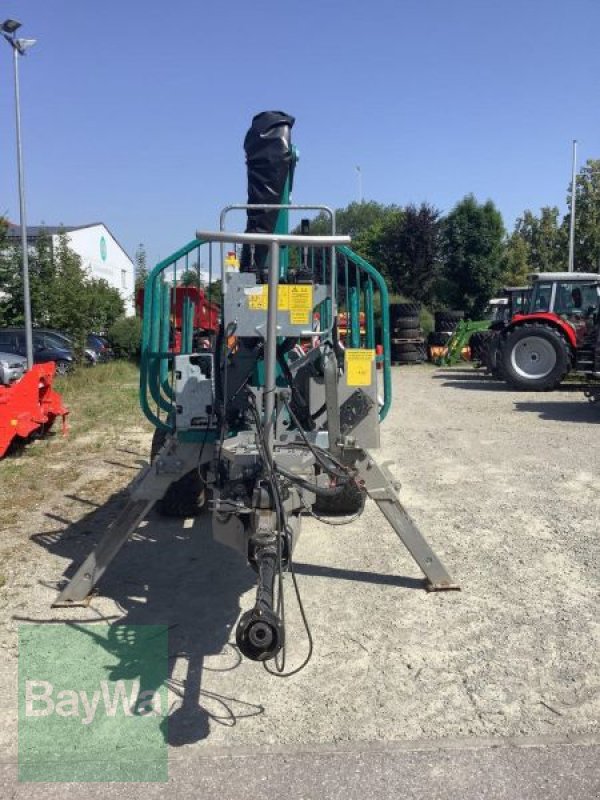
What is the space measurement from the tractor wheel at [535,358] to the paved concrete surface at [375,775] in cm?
1276

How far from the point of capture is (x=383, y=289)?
14.9 feet

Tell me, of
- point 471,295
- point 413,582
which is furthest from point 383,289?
point 471,295

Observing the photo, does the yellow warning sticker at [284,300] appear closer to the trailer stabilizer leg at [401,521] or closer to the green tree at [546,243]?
the trailer stabilizer leg at [401,521]

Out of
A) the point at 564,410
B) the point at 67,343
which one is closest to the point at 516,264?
the point at 67,343

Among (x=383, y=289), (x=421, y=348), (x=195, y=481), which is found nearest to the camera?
(x=383, y=289)

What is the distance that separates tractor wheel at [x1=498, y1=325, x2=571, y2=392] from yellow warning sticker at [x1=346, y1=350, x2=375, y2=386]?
11.8 meters

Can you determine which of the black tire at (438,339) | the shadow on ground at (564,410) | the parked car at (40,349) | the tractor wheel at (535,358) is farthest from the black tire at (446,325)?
the parked car at (40,349)

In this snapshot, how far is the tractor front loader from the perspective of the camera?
3.48 metres

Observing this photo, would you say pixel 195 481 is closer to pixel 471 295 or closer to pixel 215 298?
pixel 215 298

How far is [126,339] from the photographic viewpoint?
23578mm

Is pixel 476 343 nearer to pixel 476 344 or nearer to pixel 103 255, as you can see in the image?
pixel 476 344

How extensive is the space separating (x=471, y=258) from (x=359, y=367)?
113 ft

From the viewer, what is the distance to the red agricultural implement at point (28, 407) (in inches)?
320

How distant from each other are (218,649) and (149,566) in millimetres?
1332
